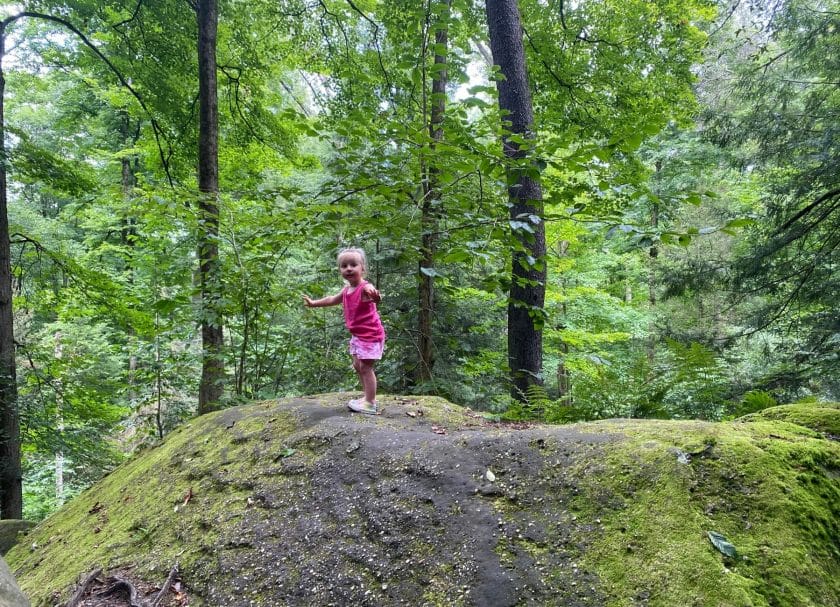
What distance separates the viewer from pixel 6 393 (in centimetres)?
659

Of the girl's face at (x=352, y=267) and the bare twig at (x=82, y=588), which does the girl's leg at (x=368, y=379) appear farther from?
the bare twig at (x=82, y=588)

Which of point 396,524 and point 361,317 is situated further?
point 361,317

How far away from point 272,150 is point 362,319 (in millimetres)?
7741

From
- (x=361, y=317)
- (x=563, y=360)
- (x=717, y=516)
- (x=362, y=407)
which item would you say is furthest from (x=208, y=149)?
(x=563, y=360)

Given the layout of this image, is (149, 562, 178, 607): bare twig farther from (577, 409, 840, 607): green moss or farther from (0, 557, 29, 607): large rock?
(577, 409, 840, 607): green moss

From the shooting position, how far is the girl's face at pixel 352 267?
136 inches

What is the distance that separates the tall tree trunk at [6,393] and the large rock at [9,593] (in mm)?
6120

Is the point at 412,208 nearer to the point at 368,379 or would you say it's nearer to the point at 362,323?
the point at 362,323

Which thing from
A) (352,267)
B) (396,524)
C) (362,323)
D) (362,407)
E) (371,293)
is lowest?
(396,524)

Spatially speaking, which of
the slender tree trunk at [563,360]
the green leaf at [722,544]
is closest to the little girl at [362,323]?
the green leaf at [722,544]

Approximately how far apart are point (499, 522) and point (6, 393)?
8.06 meters

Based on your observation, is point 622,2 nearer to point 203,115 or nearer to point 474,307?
point 474,307

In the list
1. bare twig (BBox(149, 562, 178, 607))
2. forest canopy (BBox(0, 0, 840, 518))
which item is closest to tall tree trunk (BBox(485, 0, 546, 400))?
forest canopy (BBox(0, 0, 840, 518))

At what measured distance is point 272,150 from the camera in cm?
979
